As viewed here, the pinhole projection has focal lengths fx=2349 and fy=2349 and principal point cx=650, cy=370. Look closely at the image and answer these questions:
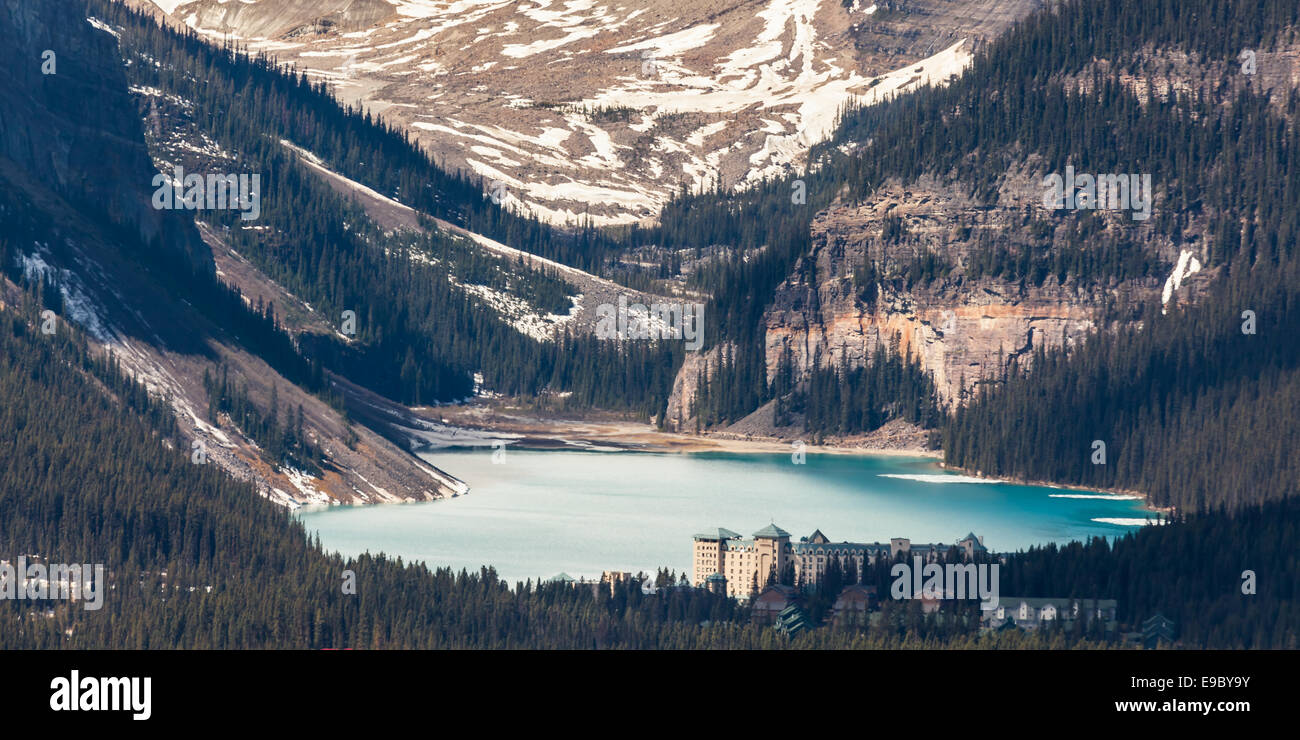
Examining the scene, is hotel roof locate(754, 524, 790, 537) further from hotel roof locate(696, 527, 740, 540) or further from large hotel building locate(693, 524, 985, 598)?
hotel roof locate(696, 527, 740, 540)

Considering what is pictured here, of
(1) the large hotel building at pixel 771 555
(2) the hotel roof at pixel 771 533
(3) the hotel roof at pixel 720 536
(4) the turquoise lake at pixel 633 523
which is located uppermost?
(2) the hotel roof at pixel 771 533

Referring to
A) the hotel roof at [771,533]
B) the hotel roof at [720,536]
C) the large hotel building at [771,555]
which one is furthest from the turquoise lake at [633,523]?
the hotel roof at [771,533]

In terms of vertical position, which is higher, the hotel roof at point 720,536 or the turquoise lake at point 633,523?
the hotel roof at point 720,536

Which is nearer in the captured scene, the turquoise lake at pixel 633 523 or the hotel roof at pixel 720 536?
the hotel roof at pixel 720 536

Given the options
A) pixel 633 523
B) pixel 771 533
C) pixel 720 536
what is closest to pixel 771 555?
pixel 771 533

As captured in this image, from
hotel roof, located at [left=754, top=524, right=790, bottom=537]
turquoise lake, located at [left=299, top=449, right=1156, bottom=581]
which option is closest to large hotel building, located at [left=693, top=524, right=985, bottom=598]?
hotel roof, located at [left=754, top=524, right=790, bottom=537]

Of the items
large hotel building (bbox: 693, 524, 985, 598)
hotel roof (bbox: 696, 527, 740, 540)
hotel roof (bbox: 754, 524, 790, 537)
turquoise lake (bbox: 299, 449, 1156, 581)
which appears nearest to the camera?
large hotel building (bbox: 693, 524, 985, 598)

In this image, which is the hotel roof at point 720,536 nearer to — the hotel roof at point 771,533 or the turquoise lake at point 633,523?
the hotel roof at point 771,533

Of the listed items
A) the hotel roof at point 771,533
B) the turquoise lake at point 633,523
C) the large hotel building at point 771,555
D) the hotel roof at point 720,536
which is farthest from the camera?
the turquoise lake at point 633,523

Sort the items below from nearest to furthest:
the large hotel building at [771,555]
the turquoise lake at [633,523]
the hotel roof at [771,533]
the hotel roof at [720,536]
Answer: the large hotel building at [771,555]
the hotel roof at [771,533]
the hotel roof at [720,536]
the turquoise lake at [633,523]

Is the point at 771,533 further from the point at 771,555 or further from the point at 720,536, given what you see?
the point at 720,536
